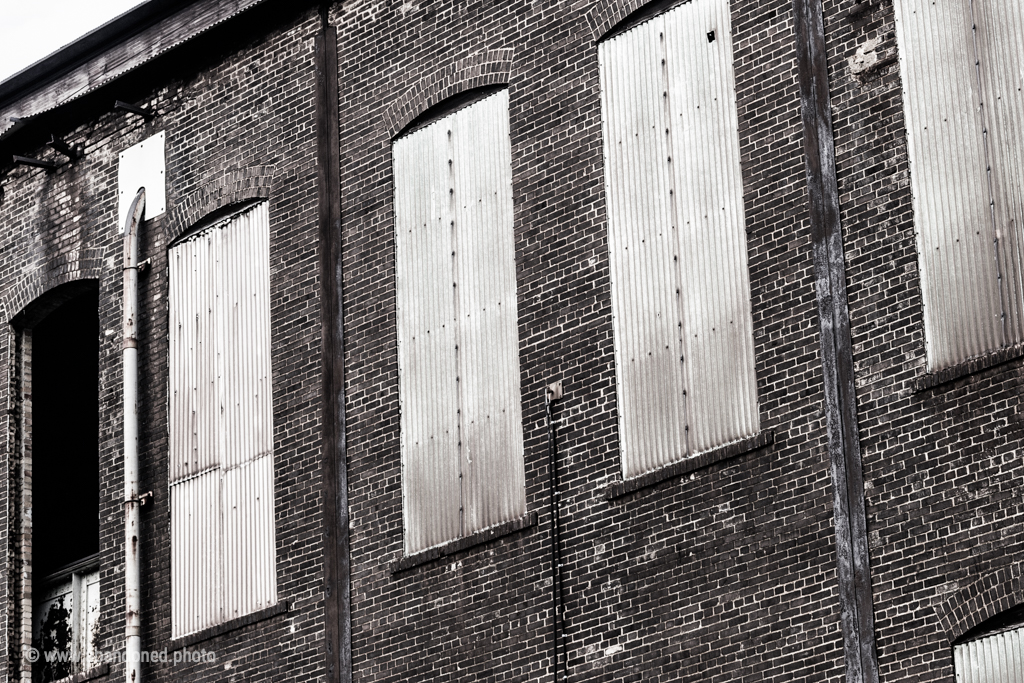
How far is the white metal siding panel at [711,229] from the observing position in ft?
53.4

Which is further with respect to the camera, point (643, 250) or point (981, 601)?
point (643, 250)

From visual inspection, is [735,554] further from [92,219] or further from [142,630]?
[92,219]

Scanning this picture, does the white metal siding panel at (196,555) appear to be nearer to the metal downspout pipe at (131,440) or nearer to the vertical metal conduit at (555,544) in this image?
the metal downspout pipe at (131,440)

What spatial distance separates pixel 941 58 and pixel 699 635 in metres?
4.77

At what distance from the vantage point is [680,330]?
54.9 feet

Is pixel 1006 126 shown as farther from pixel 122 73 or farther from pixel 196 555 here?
pixel 122 73

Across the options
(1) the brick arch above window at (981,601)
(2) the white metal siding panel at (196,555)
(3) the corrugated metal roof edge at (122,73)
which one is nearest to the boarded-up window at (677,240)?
(1) the brick arch above window at (981,601)

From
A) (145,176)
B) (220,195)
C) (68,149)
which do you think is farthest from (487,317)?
(68,149)

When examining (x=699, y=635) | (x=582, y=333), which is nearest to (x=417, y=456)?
(x=582, y=333)

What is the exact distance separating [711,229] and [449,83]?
3.53 meters

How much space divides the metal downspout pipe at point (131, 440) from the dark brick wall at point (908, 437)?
315 inches

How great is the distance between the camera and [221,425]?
19984 millimetres

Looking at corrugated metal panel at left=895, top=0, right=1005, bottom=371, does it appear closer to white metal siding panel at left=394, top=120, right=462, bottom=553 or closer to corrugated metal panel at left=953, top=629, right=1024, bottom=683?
corrugated metal panel at left=953, top=629, right=1024, bottom=683

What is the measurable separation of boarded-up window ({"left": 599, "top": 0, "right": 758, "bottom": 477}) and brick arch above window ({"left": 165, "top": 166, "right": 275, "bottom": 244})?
4.16m
